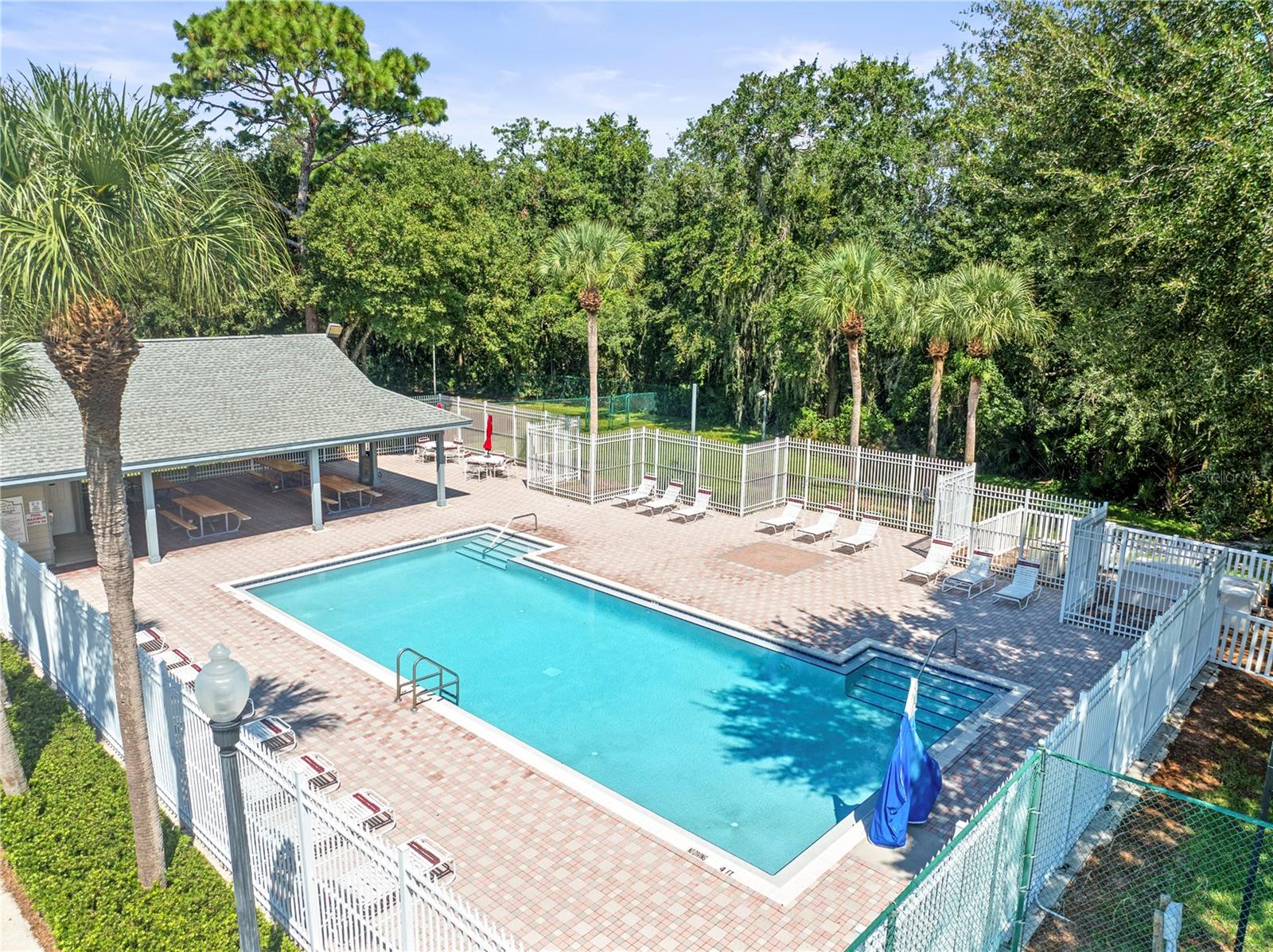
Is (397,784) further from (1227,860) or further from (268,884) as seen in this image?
(1227,860)

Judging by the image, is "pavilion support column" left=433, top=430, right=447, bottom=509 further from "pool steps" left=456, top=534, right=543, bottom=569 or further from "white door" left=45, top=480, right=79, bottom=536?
"white door" left=45, top=480, right=79, bottom=536

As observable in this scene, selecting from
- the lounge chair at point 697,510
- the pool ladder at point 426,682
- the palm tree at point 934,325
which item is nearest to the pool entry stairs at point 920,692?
the pool ladder at point 426,682

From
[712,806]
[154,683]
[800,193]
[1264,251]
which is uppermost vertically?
[800,193]

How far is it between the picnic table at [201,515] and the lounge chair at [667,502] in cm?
1030

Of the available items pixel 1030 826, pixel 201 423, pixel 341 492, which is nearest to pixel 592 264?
pixel 341 492

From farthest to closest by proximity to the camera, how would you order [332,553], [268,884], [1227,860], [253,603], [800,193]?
1. [800,193]
2. [332,553]
3. [253,603]
4. [1227,860]
5. [268,884]

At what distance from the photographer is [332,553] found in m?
19.7

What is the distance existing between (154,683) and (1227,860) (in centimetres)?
1181

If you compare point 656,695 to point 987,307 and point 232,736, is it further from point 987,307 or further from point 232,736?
point 987,307

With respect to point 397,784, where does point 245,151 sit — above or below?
above

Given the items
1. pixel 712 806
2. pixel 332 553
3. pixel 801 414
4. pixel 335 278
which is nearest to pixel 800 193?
pixel 801 414

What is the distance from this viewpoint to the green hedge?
786cm

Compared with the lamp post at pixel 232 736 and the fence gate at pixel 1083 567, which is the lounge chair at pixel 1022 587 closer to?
the fence gate at pixel 1083 567

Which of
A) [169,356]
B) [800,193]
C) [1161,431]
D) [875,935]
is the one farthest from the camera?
[800,193]
